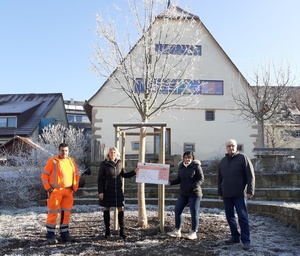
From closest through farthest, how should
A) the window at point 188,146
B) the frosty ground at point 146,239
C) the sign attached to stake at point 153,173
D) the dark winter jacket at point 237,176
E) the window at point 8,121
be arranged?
the frosty ground at point 146,239 < the dark winter jacket at point 237,176 < the sign attached to stake at point 153,173 < the window at point 188,146 < the window at point 8,121

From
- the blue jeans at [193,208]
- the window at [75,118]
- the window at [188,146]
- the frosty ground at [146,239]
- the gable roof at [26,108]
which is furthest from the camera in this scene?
the window at [75,118]

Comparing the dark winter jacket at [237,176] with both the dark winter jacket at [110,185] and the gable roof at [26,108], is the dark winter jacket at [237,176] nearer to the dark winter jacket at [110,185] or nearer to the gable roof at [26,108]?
the dark winter jacket at [110,185]

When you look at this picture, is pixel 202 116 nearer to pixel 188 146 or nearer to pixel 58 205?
pixel 188 146

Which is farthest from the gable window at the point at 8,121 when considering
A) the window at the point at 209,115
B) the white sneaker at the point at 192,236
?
the white sneaker at the point at 192,236

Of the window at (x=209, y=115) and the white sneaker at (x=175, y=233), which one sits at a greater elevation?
the window at (x=209, y=115)

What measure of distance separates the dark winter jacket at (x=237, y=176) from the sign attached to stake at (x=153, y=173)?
1.25 meters

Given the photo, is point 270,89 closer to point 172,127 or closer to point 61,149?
point 172,127

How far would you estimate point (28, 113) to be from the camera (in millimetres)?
33062

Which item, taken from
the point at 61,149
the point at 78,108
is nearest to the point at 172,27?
the point at 61,149

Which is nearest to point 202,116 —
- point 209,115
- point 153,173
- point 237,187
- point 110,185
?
point 209,115

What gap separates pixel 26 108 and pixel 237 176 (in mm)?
30645

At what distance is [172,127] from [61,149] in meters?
15.9

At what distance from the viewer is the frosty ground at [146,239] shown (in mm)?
5672

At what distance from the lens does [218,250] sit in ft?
18.7
